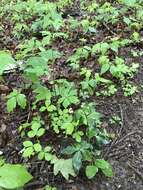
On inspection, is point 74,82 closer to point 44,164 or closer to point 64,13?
point 44,164

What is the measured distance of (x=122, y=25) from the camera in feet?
15.0

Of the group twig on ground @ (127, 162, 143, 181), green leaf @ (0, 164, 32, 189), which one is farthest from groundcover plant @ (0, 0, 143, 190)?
twig on ground @ (127, 162, 143, 181)

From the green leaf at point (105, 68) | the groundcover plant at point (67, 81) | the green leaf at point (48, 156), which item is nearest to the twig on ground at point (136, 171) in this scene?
the groundcover plant at point (67, 81)

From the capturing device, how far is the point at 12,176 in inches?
80.3

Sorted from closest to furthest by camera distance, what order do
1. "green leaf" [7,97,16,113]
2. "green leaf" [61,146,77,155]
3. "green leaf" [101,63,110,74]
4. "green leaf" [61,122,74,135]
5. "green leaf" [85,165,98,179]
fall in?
1. "green leaf" [85,165,98,179]
2. "green leaf" [61,146,77,155]
3. "green leaf" [61,122,74,135]
4. "green leaf" [7,97,16,113]
5. "green leaf" [101,63,110,74]

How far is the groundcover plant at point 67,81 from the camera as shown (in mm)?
2748

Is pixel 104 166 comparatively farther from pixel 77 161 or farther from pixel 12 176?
pixel 12 176

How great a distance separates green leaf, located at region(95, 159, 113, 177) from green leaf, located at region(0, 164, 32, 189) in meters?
0.74

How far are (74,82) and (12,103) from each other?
0.76 meters

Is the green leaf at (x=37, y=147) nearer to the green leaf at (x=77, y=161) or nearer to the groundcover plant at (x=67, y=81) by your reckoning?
the groundcover plant at (x=67, y=81)

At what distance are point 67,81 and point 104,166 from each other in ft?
3.76

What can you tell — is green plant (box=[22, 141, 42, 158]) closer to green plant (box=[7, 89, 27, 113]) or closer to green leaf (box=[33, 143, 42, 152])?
green leaf (box=[33, 143, 42, 152])

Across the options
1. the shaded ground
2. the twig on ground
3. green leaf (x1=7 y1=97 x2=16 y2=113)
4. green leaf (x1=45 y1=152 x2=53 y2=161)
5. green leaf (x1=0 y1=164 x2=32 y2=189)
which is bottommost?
the twig on ground

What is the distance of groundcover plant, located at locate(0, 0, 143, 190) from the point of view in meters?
2.75
